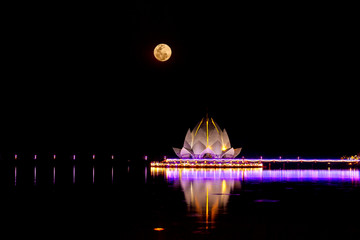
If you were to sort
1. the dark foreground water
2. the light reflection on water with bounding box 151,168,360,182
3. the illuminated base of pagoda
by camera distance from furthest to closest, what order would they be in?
the illuminated base of pagoda < the light reflection on water with bounding box 151,168,360,182 < the dark foreground water

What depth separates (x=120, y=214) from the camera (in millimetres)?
11648

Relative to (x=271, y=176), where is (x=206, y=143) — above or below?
above

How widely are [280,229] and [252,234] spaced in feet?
2.69

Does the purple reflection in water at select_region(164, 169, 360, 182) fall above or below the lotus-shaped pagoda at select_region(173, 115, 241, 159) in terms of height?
below

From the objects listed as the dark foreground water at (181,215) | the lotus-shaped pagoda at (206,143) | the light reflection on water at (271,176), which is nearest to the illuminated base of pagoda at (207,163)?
the lotus-shaped pagoda at (206,143)

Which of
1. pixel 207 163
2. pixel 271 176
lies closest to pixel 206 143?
pixel 207 163

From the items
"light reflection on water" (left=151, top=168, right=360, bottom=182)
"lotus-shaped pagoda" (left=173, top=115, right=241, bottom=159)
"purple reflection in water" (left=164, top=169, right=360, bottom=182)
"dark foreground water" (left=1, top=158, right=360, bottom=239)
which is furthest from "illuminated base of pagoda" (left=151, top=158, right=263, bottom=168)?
"dark foreground water" (left=1, top=158, right=360, bottom=239)

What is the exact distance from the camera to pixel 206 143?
2327 inches

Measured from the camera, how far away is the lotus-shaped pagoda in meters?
58.9

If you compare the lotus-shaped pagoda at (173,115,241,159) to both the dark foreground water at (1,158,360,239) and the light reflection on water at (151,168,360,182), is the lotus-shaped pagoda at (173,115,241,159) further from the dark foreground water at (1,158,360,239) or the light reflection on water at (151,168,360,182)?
the dark foreground water at (1,158,360,239)

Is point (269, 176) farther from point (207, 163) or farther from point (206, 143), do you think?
point (206, 143)

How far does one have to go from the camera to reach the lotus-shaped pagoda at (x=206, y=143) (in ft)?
193

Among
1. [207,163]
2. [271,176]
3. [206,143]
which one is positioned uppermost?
[206,143]

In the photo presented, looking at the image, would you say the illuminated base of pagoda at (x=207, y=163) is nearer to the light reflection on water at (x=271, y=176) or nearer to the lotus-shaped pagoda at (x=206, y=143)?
the lotus-shaped pagoda at (x=206, y=143)
